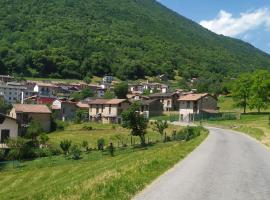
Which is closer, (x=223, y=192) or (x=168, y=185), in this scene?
(x=223, y=192)

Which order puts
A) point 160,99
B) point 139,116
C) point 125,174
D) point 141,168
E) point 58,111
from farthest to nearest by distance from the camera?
point 160,99, point 58,111, point 139,116, point 141,168, point 125,174

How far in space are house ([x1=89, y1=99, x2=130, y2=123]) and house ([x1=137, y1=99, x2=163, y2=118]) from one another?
671cm

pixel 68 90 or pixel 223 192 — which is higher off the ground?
pixel 68 90

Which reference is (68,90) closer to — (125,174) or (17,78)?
(17,78)

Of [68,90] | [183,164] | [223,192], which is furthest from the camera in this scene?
[68,90]

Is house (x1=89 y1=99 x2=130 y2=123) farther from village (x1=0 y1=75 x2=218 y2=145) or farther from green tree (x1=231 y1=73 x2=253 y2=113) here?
green tree (x1=231 y1=73 x2=253 y2=113)

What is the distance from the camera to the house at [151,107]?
108312mm

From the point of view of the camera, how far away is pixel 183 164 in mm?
21250

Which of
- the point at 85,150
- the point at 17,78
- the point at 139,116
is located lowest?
the point at 85,150

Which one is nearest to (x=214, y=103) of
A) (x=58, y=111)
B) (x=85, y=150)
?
(x=58, y=111)

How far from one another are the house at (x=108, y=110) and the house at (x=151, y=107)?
6.71 m

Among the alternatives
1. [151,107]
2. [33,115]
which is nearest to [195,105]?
[151,107]

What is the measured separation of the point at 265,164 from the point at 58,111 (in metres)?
82.2

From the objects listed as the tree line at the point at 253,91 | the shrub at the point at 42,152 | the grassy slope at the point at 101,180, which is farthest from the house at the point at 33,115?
the grassy slope at the point at 101,180
